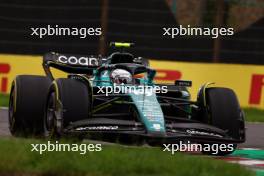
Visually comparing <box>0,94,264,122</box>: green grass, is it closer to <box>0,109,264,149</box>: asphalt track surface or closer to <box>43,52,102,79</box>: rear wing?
<box>0,109,264,149</box>: asphalt track surface

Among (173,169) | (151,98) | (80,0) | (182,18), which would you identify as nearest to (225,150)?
(151,98)

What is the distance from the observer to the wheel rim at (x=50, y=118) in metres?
9.47

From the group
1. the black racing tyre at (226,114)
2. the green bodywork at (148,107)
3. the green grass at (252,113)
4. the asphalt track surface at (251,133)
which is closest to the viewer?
the green bodywork at (148,107)

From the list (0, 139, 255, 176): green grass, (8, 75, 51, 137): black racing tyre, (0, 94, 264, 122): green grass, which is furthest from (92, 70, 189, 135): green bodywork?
(0, 94, 264, 122): green grass

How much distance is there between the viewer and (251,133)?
42.8 feet

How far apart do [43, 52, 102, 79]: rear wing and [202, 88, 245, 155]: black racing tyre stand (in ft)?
7.01

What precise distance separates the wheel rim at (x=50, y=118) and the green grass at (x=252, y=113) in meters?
6.23

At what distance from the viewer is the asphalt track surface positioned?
11.2 meters

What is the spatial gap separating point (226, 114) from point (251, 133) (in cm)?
337

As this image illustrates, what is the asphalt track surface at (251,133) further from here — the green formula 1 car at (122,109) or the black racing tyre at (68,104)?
the black racing tyre at (68,104)

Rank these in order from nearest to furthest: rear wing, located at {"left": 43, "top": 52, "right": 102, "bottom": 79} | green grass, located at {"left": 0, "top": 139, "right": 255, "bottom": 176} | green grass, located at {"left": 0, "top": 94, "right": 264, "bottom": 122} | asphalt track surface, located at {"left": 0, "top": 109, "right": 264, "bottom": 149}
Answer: green grass, located at {"left": 0, "top": 139, "right": 255, "bottom": 176}, asphalt track surface, located at {"left": 0, "top": 109, "right": 264, "bottom": 149}, rear wing, located at {"left": 43, "top": 52, "right": 102, "bottom": 79}, green grass, located at {"left": 0, "top": 94, "right": 264, "bottom": 122}

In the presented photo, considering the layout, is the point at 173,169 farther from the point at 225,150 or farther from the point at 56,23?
the point at 56,23

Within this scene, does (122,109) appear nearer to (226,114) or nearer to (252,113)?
(226,114)

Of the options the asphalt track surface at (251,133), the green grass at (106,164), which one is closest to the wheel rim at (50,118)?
the asphalt track surface at (251,133)
